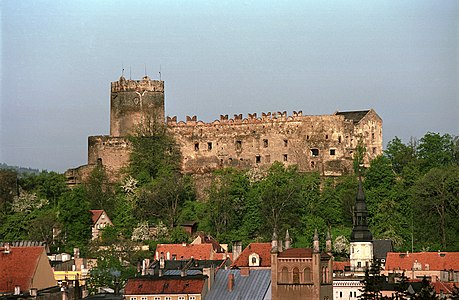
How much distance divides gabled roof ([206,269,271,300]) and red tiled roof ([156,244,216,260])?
1762cm

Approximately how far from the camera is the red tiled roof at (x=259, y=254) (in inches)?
3942

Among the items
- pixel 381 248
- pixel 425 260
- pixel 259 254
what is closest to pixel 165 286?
pixel 259 254

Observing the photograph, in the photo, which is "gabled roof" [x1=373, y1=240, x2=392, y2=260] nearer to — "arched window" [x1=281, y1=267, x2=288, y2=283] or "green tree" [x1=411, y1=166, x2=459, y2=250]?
"green tree" [x1=411, y1=166, x2=459, y2=250]

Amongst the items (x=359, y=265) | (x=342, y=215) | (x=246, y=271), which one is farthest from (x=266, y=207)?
(x=246, y=271)

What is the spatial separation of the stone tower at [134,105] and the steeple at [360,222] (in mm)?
22179

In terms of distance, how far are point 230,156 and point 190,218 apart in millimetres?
6659

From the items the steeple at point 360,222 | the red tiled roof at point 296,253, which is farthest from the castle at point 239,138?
the red tiled roof at point 296,253

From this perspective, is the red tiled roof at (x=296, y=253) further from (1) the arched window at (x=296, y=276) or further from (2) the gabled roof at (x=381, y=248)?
(2) the gabled roof at (x=381, y=248)

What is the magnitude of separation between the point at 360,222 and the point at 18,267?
75.0 ft

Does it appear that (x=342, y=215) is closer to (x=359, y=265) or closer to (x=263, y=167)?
(x=263, y=167)

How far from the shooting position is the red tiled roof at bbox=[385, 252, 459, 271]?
4181 inches

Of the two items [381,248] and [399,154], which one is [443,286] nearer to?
[381,248]

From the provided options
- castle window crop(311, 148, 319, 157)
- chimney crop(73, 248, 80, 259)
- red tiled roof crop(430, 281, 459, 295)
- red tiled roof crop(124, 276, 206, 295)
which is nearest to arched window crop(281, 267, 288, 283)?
red tiled roof crop(124, 276, 206, 295)

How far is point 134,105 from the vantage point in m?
130
